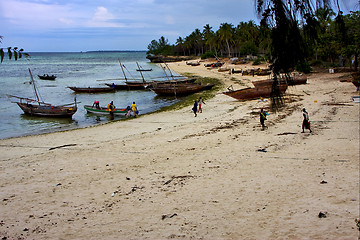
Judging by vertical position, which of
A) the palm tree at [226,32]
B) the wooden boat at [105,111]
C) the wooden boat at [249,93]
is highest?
the palm tree at [226,32]

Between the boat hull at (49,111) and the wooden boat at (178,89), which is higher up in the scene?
the wooden boat at (178,89)

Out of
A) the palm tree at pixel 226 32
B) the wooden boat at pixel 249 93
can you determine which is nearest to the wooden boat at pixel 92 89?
the wooden boat at pixel 249 93

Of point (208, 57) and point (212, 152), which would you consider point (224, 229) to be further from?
point (208, 57)

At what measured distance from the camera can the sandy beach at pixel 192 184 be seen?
20.9 feet

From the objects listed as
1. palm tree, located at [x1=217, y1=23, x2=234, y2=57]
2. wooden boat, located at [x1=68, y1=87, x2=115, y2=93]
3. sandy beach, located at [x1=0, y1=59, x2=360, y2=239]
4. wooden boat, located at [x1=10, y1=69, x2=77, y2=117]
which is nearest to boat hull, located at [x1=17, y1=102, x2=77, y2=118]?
wooden boat, located at [x1=10, y1=69, x2=77, y2=117]

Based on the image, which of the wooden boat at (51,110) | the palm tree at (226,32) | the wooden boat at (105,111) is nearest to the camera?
the wooden boat at (105,111)

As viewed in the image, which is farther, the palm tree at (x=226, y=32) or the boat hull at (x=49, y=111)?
the palm tree at (x=226, y=32)

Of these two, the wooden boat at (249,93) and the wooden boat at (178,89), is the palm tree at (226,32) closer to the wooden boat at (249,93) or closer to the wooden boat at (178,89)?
the wooden boat at (178,89)

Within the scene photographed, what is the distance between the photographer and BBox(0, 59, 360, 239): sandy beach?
636 centimetres

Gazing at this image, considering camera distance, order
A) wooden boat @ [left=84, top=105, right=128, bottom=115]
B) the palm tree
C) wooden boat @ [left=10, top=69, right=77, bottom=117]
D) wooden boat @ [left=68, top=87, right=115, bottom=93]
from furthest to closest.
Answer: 1. the palm tree
2. wooden boat @ [left=68, top=87, right=115, bottom=93]
3. wooden boat @ [left=10, top=69, right=77, bottom=117]
4. wooden boat @ [left=84, top=105, right=128, bottom=115]

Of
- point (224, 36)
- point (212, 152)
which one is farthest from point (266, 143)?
point (224, 36)

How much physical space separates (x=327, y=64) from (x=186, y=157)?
117 feet

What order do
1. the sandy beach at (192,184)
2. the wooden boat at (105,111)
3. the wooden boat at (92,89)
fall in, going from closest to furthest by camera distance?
the sandy beach at (192,184)
the wooden boat at (105,111)
the wooden boat at (92,89)

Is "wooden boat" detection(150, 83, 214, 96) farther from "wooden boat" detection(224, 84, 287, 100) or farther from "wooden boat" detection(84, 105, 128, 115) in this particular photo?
"wooden boat" detection(84, 105, 128, 115)
